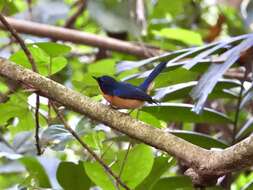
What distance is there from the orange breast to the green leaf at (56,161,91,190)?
0.77 ft

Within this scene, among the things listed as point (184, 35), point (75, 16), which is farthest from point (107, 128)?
point (75, 16)

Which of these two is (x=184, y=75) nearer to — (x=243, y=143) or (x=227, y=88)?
(x=227, y=88)

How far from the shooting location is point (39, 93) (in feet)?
3.84

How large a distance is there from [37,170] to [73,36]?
1.21m

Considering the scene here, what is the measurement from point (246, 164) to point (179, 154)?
12 centimetres

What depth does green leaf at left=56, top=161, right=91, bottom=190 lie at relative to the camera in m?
1.44

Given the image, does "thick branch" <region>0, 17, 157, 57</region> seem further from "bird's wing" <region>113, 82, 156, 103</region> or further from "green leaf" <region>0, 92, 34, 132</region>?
"bird's wing" <region>113, 82, 156, 103</region>

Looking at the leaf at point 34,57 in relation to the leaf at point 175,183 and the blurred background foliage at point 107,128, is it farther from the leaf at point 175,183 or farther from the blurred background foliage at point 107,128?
the leaf at point 175,183

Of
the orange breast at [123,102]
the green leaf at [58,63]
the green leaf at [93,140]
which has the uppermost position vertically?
the green leaf at [58,63]

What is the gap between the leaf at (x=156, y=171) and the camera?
137 centimetres

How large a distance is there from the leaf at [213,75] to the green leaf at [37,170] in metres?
0.43

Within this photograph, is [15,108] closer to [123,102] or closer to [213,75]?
[123,102]

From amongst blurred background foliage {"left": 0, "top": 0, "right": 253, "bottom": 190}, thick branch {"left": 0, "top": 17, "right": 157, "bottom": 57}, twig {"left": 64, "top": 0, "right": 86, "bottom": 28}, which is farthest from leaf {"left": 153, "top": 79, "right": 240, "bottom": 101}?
twig {"left": 64, "top": 0, "right": 86, "bottom": 28}

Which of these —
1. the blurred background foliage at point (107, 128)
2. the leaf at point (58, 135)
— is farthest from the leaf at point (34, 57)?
the leaf at point (58, 135)
